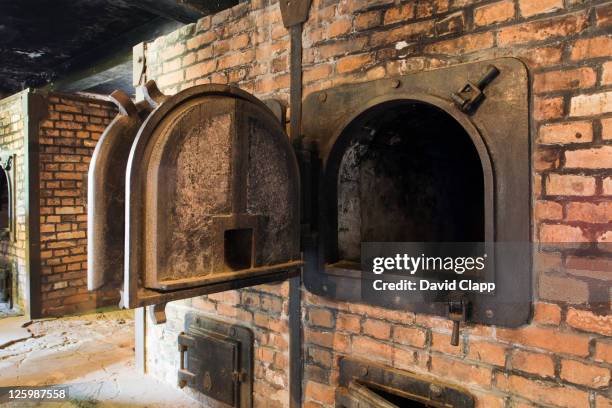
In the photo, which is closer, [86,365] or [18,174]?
[86,365]

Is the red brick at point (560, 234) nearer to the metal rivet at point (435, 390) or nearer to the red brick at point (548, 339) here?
the red brick at point (548, 339)

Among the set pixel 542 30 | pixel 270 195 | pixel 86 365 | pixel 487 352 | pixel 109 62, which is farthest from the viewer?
pixel 109 62

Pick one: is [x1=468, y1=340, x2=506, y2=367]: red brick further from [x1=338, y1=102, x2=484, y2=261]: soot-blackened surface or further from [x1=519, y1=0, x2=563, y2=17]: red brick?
[x1=519, y1=0, x2=563, y2=17]: red brick

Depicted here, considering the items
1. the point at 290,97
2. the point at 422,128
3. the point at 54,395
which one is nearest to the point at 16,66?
the point at 54,395

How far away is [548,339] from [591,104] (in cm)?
73

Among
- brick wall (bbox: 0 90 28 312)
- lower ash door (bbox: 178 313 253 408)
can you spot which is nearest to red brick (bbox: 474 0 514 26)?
lower ash door (bbox: 178 313 253 408)

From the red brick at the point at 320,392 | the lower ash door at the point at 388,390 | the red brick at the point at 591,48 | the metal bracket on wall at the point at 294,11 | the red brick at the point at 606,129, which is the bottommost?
the red brick at the point at 320,392

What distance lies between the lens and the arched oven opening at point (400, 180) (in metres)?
1.83

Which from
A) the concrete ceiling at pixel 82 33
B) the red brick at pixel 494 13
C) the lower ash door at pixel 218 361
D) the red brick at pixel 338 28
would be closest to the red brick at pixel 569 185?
the red brick at pixel 494 13

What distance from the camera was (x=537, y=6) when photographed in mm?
1326

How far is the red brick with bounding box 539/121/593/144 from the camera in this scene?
1250mm

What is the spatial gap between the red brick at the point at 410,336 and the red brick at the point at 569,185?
26.5 inches

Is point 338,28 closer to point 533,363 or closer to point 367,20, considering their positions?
point 367,20

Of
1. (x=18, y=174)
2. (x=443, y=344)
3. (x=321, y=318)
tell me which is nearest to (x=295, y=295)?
(x=321, y=318)
